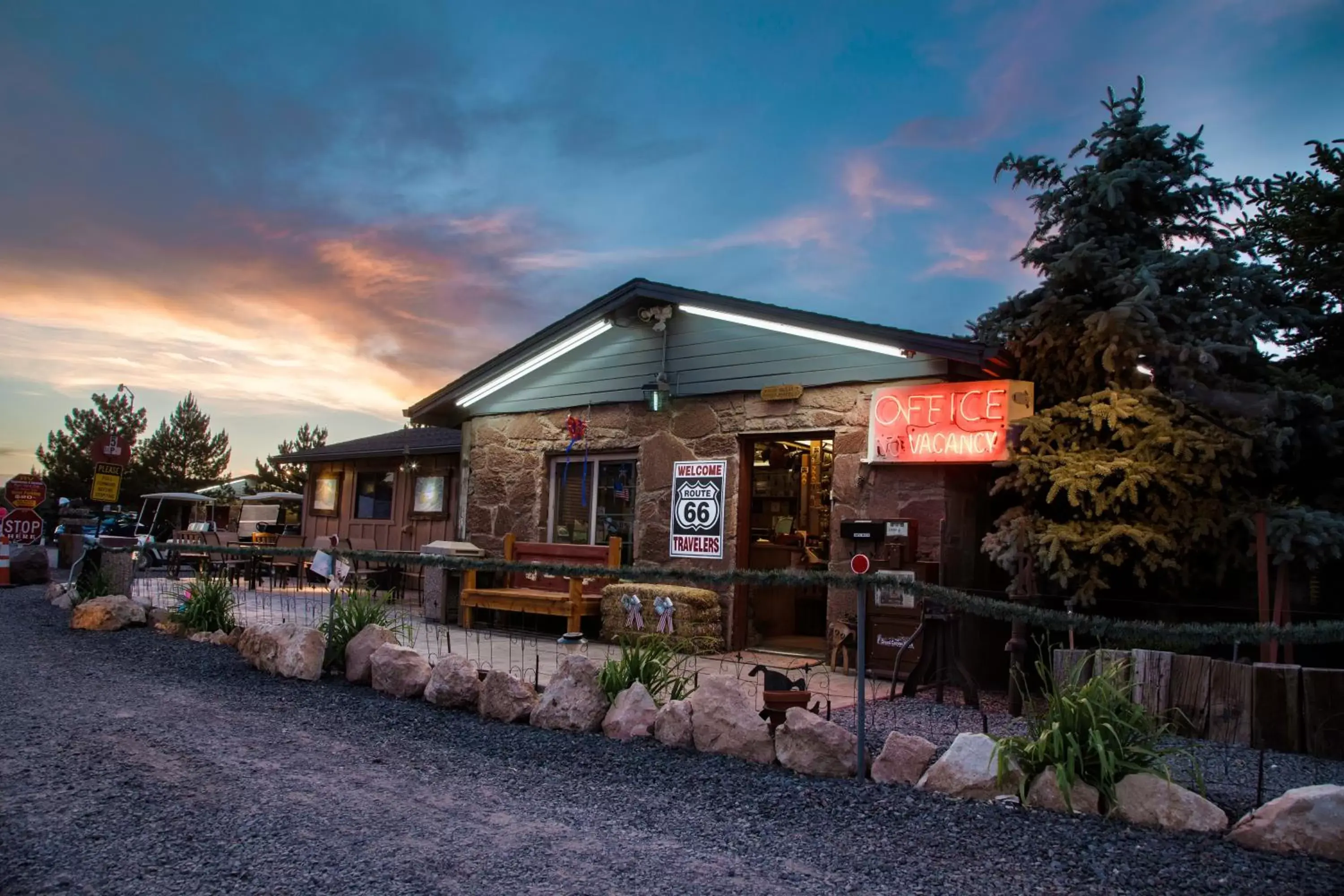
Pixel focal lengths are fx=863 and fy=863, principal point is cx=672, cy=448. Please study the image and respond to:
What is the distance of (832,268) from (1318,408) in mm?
8313

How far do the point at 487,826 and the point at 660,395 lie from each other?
6960 mm

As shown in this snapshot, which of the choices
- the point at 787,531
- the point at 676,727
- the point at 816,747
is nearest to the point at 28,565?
the point at 787,531

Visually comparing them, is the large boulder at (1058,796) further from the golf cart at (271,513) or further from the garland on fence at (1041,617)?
the golf cart at (271,513)

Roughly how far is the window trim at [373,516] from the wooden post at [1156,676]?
1379 centimetres

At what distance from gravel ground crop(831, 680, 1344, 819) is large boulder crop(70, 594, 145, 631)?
7.99 meters

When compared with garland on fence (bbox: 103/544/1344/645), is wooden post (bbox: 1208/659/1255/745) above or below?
below

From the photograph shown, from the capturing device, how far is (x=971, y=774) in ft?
13.3

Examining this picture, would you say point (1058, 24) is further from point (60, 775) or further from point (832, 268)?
point (60, 775)

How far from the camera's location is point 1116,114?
325 inches

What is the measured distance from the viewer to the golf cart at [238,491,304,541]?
22438 millimetres

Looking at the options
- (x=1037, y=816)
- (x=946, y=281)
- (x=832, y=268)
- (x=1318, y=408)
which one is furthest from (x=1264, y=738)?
(x=946, y=281)

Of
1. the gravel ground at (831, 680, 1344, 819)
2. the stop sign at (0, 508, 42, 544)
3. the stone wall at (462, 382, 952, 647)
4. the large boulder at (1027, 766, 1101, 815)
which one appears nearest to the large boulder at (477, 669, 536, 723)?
the gravel ground at (831, 680, 1344, 819)

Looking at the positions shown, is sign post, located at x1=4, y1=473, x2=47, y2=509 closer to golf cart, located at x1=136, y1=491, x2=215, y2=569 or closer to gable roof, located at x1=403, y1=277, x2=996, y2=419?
golf cart, located at x1=136, y1=491, x2=215, y2=569

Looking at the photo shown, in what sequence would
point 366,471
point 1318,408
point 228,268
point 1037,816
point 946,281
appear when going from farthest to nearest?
point 366,471 < point 946,281 < point 228,268 < point 1318,408 < point 1037,816
